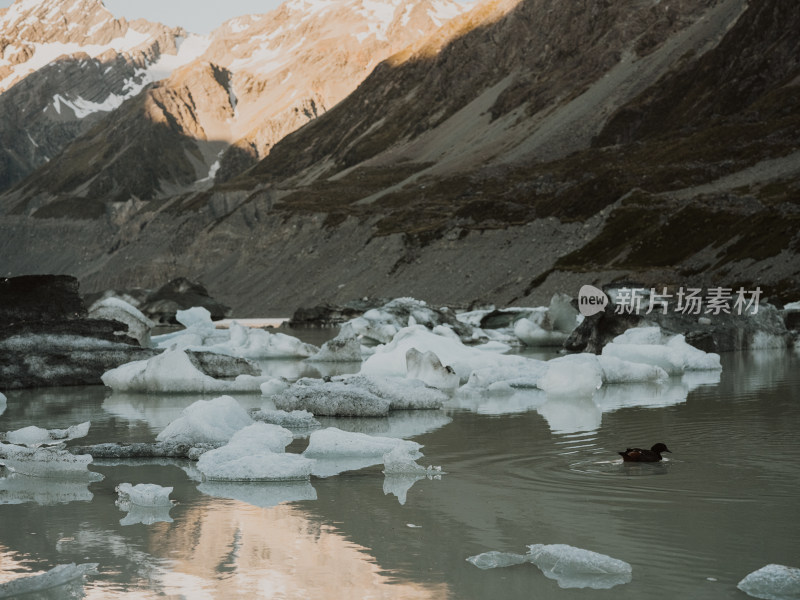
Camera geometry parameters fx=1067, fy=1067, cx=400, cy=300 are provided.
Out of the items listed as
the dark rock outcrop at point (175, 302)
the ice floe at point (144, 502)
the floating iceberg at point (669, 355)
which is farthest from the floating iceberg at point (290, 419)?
the dark rock outcrop at point (175, 302)

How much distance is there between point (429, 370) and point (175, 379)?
5355 millimetres

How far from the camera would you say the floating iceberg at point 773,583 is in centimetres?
733

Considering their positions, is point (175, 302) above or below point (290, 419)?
above

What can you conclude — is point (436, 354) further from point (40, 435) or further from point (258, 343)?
point (40, 435)

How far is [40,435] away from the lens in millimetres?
15094

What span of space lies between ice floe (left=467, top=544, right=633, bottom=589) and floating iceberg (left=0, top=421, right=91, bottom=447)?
28.1ft

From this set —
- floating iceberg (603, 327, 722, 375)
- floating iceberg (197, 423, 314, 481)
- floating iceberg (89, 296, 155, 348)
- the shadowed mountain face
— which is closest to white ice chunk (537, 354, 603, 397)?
floating iceberg (603, 327, 722, 375)

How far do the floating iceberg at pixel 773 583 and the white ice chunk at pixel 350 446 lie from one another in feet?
20.4

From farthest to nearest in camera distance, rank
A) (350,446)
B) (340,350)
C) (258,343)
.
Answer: (258,343)
(340,350)
(350,446)

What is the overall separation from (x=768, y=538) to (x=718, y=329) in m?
27.5

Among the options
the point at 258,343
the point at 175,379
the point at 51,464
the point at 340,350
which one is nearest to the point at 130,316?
the point at 258,343

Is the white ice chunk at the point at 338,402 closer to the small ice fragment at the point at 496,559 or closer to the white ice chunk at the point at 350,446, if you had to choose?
the white ice chunk at the point at 350,446

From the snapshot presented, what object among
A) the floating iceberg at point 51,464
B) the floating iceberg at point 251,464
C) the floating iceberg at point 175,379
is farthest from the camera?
the floating iceberg at point 175,379

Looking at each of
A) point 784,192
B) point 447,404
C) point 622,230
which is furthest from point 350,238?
point 447,404
